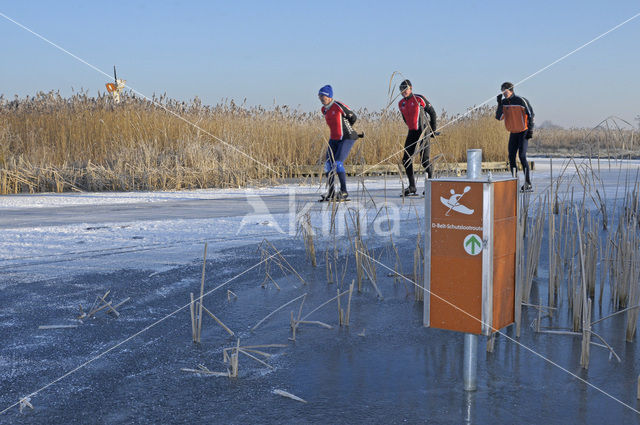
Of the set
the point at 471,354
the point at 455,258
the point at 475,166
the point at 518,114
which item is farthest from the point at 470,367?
the point at 518,114

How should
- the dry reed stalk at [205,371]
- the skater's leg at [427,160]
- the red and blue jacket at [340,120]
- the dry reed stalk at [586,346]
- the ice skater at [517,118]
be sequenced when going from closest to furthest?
the dry reed stalk at [205,371], the dry reed stalk at [586,346], the skater's leg at [427,160], the red and blue jacket at [340,120], the ice skater at [517,118]

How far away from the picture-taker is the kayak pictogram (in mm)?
2453

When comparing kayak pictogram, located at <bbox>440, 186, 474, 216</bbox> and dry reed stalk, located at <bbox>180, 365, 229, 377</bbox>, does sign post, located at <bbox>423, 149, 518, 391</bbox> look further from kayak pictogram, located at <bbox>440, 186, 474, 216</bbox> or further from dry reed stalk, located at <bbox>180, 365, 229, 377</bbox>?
→ dry reed stalk, located at <bbox>180, 365, 229, 377</bbox>

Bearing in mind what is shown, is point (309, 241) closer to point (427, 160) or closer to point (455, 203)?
point (427, 160)

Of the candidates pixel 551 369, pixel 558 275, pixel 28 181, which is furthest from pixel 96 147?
pixel 551 369

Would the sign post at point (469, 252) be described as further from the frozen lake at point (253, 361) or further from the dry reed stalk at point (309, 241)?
the dry reed stalk at point (309, 241)

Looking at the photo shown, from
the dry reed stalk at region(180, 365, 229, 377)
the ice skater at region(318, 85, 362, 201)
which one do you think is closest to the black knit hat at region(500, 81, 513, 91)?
the ice skater at region(318, 85, 362, 201)

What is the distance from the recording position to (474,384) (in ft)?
8.45

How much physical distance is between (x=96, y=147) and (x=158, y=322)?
36.8 ft

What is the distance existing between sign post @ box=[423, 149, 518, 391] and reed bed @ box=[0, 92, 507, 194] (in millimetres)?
7910

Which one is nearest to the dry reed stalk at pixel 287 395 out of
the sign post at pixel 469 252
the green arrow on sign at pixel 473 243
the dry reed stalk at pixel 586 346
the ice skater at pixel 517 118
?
the sign post at pixel 469 252

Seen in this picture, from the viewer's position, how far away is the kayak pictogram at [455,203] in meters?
2.45

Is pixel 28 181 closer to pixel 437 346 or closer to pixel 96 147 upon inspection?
pixel 96 147

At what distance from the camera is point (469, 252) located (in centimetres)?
250
